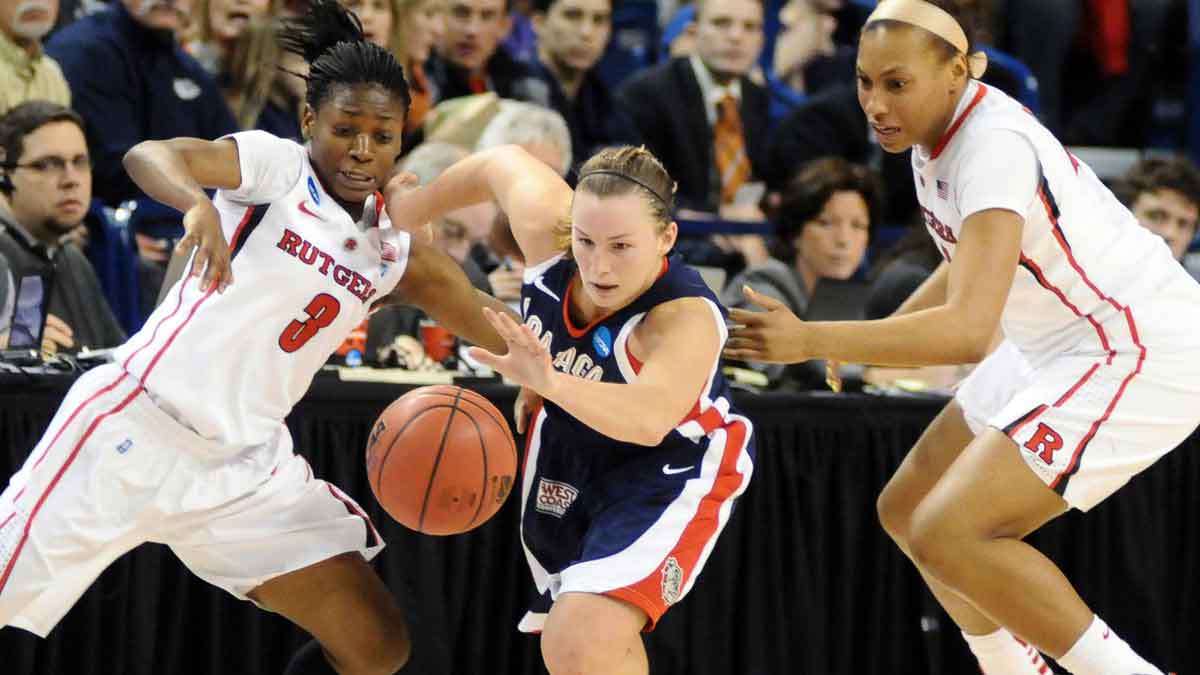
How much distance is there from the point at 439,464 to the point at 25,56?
10.4ft

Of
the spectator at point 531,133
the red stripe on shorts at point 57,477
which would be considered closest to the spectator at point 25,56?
the spectator at point 531,133

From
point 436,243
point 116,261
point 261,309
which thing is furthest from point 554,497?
point 116,261

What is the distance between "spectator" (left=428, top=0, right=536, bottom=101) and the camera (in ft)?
25.7

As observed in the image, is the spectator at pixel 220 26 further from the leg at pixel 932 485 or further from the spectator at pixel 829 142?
the leg at pixel 932 485

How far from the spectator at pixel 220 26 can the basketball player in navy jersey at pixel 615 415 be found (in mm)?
3161

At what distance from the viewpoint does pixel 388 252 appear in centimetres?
439

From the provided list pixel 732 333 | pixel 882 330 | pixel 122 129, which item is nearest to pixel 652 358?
pixel 732 333

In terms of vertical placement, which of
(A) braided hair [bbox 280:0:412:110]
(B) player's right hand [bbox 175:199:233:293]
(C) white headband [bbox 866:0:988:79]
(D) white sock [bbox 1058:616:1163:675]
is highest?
(C) white headband [bbox 866:0:988:79]

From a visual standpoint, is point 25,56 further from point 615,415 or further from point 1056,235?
point 1056,235

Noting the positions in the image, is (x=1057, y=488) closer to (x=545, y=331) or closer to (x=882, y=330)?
(x=882, y=330)

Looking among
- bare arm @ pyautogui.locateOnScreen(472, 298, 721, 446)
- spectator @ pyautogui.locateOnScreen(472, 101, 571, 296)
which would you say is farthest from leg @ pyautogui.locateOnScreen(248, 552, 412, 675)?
A: spectator @ pyautogui.locateOnScreen(472, 101, 571, 296)

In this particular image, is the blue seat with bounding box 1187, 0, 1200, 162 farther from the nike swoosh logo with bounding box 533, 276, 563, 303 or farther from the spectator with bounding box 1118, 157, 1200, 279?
the nike swoosh logo with bounding box 533, 276, 563, 303

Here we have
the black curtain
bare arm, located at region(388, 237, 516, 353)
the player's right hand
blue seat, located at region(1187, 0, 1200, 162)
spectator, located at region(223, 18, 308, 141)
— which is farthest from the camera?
blue seat, located at region(1187, 0, 1200, 162)

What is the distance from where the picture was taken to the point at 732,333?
12.8 feet
